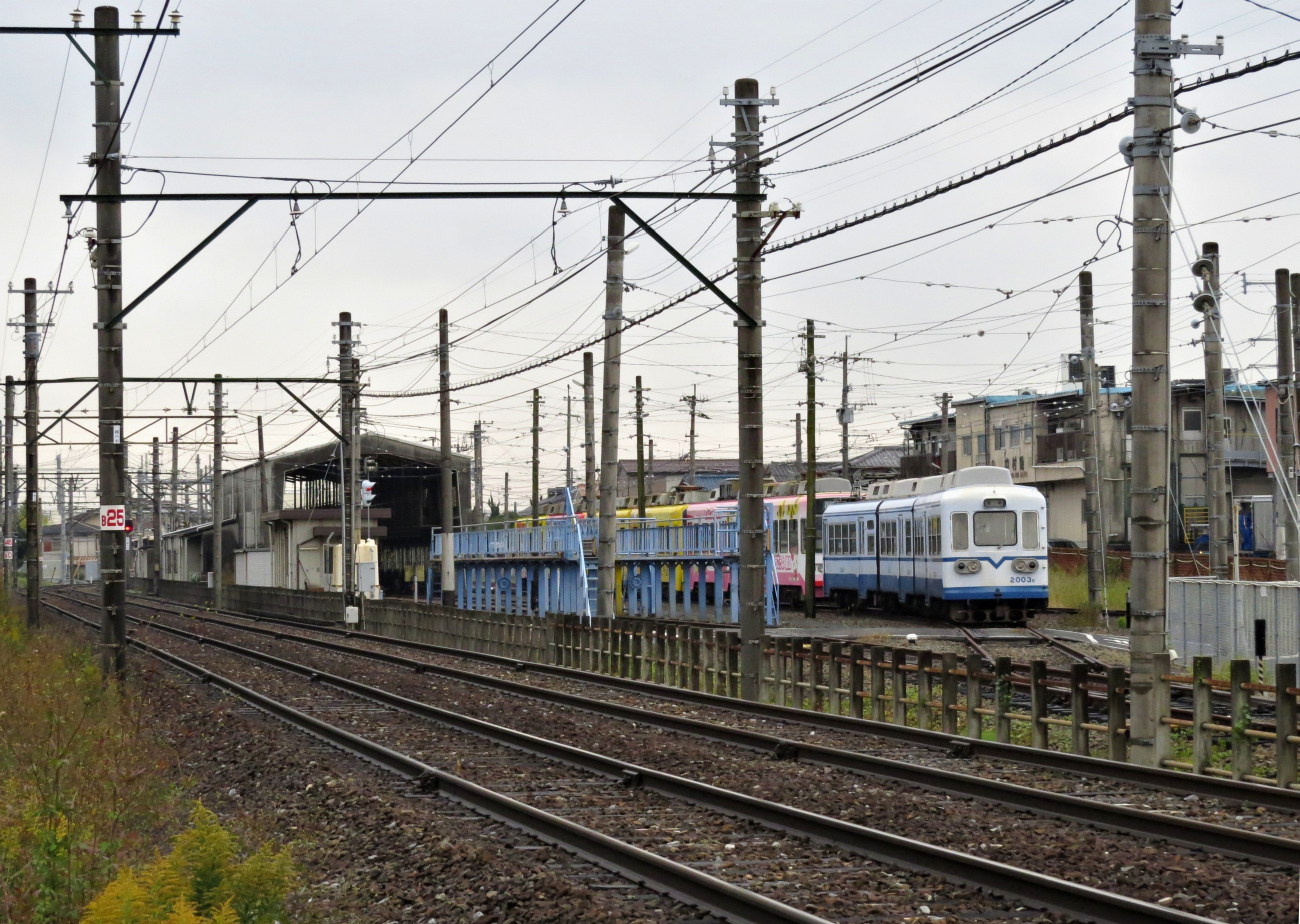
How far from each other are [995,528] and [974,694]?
59.0ft

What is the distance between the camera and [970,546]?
32.6 m

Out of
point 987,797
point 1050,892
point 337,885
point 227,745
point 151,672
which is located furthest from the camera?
point 151,672

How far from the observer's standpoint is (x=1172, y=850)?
30.3 ft

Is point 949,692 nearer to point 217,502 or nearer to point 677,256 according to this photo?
point 677,256

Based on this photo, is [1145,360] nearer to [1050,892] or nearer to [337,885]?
[1050,892]

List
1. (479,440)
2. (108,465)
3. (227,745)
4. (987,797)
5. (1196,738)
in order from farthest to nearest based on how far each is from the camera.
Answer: (479,440), (108,465), (227,745), (1196,738), (987,797)

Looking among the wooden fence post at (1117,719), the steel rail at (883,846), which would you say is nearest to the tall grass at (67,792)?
the steel rail at (883,846)

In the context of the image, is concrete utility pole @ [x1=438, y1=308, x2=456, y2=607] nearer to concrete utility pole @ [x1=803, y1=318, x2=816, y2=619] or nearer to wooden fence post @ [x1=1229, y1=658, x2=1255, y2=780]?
concrete utility pole @ [x1=803, y1=318, x2=816, y2=619]

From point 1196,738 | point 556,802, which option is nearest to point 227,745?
point 556,802

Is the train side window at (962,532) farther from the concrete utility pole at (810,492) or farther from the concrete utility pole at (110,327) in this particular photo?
the concrete utility pole at (110,327)

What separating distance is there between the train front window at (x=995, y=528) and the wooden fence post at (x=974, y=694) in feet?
57.7

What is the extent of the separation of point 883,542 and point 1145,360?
960 inches

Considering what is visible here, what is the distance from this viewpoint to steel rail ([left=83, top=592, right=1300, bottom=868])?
29.7ft

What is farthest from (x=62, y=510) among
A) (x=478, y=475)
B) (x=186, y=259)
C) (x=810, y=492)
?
(x=186, y=259)
